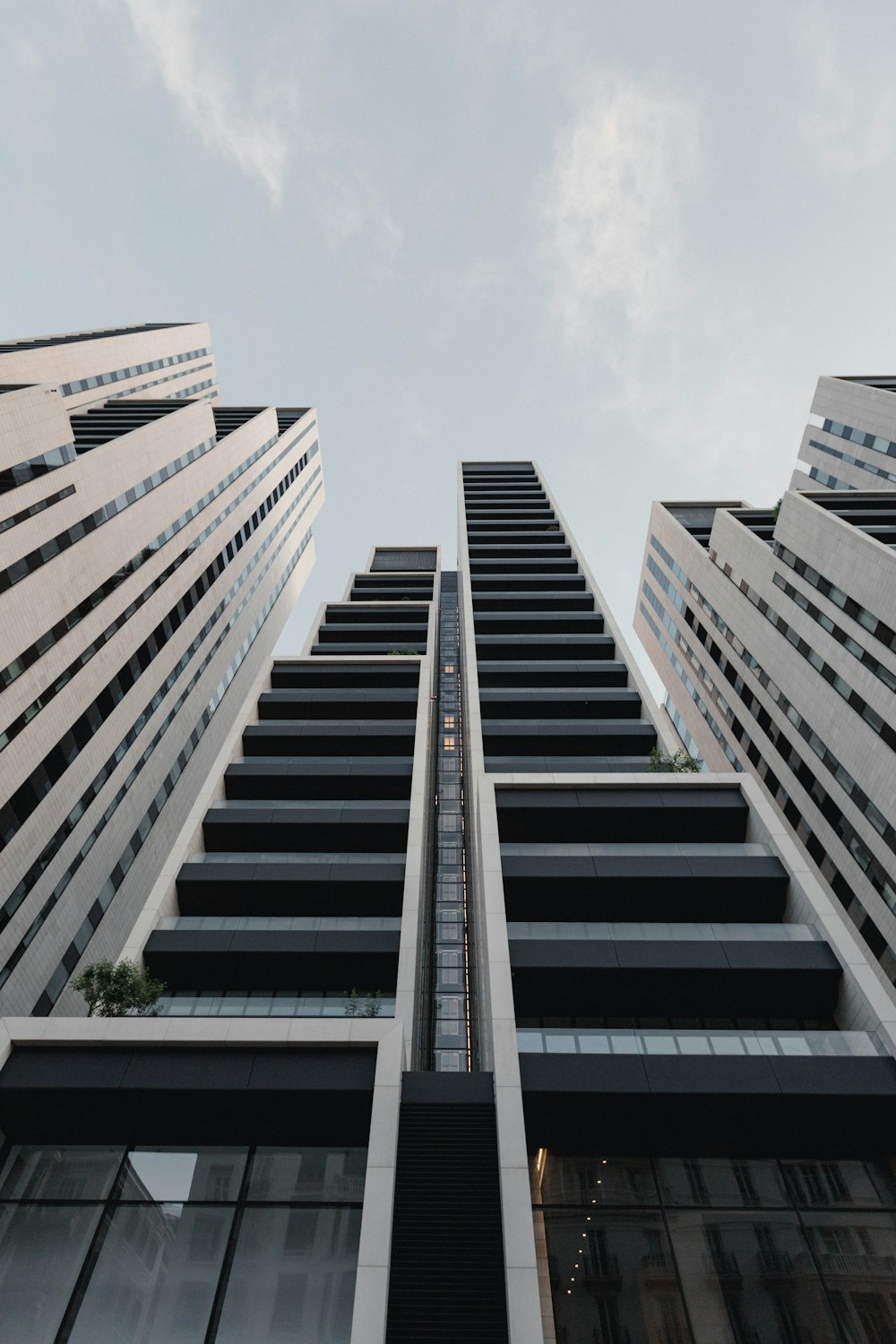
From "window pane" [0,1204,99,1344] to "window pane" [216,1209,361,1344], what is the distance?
3.17m

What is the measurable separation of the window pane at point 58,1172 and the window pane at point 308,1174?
323 centimetres

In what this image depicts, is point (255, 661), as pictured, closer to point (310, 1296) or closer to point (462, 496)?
point (462, 496)

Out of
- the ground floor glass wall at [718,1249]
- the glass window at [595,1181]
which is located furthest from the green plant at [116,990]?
the glass window at [595,1181]

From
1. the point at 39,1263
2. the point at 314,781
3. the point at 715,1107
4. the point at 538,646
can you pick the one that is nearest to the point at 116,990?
the point at 39,1263

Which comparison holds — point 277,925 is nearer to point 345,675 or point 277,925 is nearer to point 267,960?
point 267,960

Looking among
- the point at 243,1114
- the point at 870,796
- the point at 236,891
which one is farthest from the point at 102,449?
the point at 870,796

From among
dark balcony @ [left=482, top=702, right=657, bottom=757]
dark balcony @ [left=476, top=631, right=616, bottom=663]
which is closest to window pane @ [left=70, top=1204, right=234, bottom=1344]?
dark balcony @ [left=482, top=702, right=657, bottom=757]

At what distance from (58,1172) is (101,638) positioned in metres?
27.1

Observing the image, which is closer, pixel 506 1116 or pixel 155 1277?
pixel 155 1277

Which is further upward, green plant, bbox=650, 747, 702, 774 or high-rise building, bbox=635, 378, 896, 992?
high-rise building, bbox=635, 378, 896, 992

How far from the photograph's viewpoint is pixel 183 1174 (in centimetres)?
1398

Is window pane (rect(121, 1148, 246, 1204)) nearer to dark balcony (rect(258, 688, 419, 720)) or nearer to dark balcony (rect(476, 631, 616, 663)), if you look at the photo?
dark balcony (rect(258, 688, 419, 720))

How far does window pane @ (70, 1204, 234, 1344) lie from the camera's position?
470 inches

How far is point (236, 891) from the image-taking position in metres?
25.5
